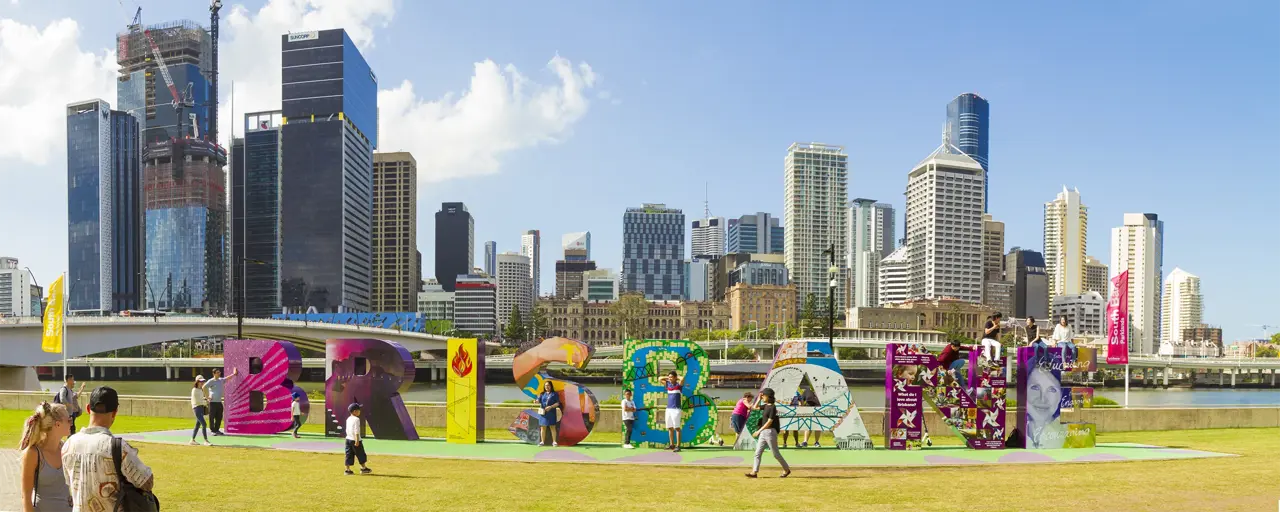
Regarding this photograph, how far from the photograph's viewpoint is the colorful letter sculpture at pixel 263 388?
24953 mm

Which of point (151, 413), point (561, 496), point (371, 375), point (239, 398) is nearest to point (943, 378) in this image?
point (561, 496)

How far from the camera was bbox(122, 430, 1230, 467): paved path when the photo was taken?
20.0 m

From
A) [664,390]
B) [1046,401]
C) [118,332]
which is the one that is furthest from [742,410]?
[118,332]

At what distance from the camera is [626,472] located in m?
18.0

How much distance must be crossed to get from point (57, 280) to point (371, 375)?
22174mm

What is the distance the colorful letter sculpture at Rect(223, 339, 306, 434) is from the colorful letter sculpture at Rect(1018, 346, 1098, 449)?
63.2ft

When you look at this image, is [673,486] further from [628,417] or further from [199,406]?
[199,406]

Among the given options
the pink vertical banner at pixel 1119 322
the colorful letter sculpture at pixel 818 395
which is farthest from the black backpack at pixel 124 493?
the pink vertical banner at pixel 1119 322

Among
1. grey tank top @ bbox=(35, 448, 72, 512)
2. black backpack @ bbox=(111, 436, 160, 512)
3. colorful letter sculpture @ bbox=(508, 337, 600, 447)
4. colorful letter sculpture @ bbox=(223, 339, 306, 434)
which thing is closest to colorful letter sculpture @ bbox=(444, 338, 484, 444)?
colorful letter sculpture @ bbox=(508, 337, 600, 447)

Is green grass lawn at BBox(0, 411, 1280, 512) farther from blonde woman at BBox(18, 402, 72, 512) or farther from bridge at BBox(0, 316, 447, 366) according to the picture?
bridge at BBox(0, 316, 447, 366)

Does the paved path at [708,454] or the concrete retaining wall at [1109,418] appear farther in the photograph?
the concrete retaining wall at [1109,418]

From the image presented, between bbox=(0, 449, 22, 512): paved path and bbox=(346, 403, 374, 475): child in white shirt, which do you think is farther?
bbox=(346, 403, 374, 475): child in white shirt

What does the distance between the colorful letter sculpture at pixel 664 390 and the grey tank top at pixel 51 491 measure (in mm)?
15500

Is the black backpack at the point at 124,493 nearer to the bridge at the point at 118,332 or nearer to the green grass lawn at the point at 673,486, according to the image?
the green grass lawn at the point at 673,486
